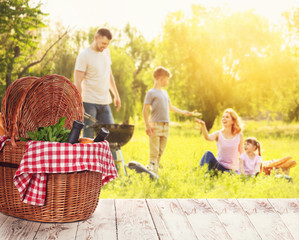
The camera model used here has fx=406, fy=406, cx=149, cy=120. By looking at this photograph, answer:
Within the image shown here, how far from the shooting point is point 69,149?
219 cm

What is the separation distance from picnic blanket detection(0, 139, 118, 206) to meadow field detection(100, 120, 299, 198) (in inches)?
57.3

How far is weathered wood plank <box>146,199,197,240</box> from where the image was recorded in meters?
2.07

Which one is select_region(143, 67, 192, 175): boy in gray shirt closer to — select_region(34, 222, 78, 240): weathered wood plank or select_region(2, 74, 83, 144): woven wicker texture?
select_region(2, 74, 83, 144): woven wicker texture

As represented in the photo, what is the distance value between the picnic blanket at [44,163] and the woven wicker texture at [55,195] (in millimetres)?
59

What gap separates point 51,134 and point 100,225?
1.90ft

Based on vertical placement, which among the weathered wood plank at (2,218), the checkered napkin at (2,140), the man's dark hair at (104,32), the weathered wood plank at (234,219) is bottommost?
the weathered wood plank at (2,218)

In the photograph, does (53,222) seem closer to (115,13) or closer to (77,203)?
(77,203)

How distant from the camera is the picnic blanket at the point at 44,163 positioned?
2164 millimetres

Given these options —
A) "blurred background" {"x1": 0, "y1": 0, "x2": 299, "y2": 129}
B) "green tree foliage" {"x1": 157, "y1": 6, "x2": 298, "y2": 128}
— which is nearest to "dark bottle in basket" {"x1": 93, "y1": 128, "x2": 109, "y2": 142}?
"blurred background" {"x1": 0, "y1": 0, "x2": 299, "y2": 129}

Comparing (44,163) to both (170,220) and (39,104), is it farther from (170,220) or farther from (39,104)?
(170,220)

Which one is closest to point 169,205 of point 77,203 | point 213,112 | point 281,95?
point 77,203

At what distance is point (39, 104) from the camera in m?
2.49

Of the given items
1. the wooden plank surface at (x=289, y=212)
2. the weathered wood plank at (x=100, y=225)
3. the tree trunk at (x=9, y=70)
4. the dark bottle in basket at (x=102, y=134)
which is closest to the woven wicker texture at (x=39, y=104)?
the dark bottle in basket at (x=102, y=134)

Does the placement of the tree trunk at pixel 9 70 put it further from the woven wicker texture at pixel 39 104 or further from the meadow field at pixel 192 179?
the woven wicker texture at pixel 39 104
